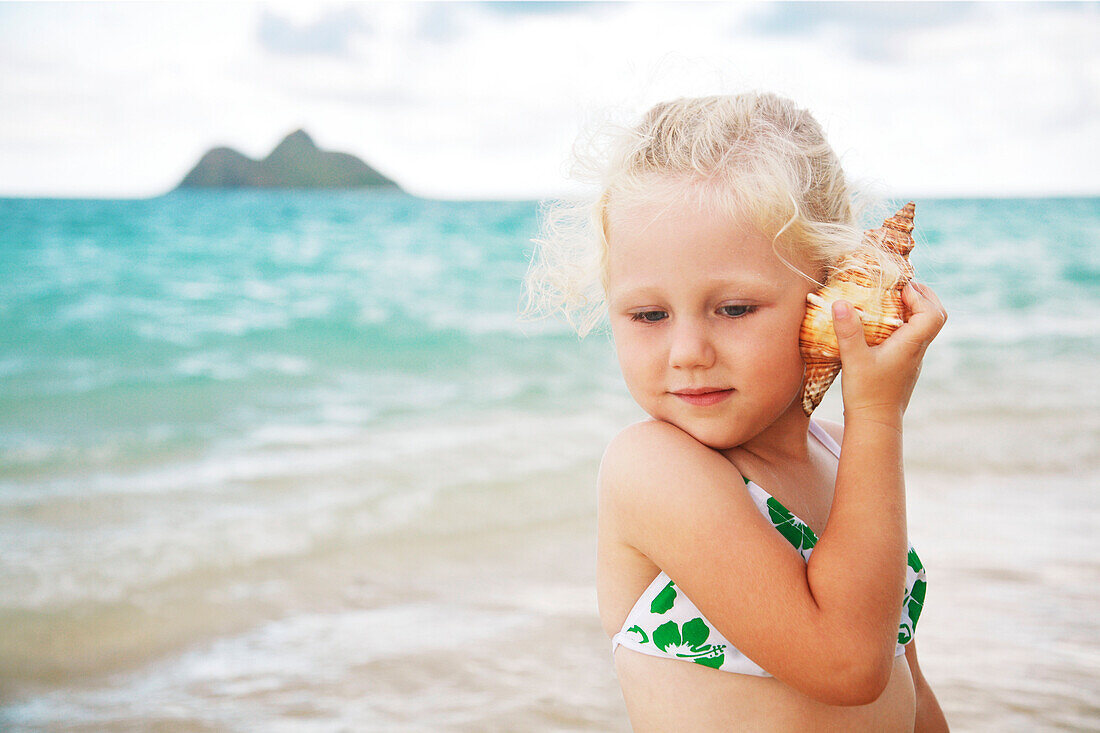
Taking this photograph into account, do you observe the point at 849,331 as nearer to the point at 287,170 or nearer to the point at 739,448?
the point at 739,448

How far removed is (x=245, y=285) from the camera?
48.5ft

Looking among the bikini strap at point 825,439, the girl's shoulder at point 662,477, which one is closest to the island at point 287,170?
the bikini strap at point 825,439

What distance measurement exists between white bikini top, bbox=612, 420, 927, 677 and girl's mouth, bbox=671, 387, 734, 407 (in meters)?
0.17

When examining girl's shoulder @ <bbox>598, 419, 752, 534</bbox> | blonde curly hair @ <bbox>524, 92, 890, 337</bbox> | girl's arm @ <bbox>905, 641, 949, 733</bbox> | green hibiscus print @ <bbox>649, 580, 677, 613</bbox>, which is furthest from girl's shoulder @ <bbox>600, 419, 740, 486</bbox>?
girl's arm @ <bbox>905, 641, 949, 733</bbox>

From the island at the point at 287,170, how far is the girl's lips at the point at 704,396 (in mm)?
35891

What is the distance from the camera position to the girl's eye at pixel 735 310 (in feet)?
4.82

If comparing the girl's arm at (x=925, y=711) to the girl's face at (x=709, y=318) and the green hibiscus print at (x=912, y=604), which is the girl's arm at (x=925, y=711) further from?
the girl's face at (x=709, y=318)

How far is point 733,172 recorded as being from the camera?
1.48m

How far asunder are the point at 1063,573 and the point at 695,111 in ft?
10.9

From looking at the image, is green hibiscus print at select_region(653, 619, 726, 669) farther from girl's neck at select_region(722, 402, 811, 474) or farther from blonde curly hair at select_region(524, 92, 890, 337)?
blonde curly hair at select_region(524, 92, 890, 337)

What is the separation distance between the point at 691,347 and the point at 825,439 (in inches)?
24.5

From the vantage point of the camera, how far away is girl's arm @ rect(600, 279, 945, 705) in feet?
4.46

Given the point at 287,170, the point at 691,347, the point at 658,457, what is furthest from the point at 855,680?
the point at 287,170

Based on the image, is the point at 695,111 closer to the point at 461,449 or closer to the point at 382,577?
the point at 382,577
